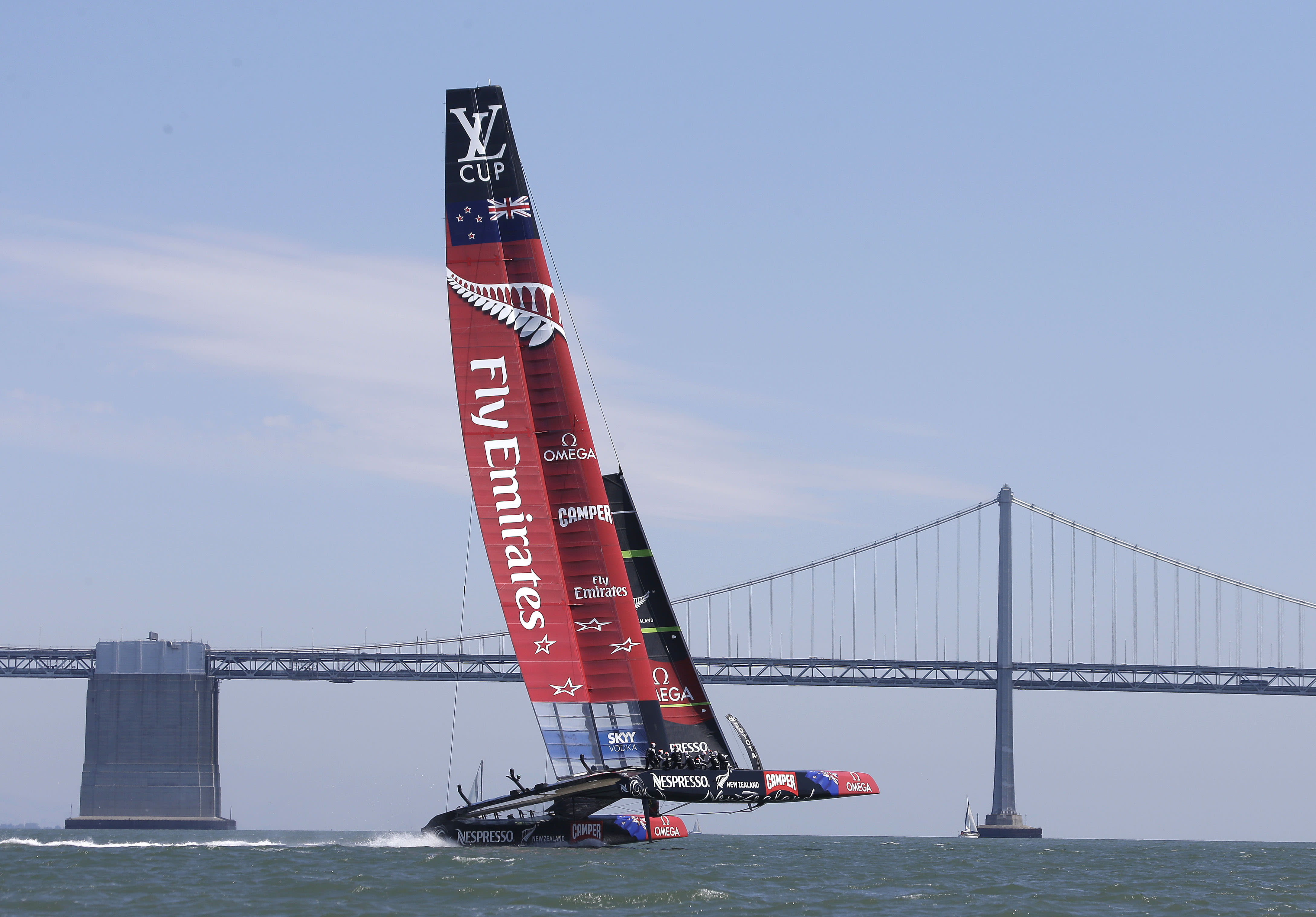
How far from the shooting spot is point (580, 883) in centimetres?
1202

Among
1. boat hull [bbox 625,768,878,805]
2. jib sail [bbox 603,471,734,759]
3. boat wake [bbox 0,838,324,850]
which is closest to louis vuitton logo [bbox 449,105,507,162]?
jib sail [bbox 603,471,734,759]

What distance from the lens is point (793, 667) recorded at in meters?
53.5

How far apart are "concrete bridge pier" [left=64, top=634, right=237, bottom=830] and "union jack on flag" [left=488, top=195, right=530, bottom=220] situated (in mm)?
38963

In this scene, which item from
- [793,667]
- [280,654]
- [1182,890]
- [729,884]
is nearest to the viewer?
[729,884]

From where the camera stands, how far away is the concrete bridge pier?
167ft

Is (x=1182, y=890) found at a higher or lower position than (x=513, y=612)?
lower

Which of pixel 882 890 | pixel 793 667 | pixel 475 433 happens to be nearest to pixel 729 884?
pixel 882 890

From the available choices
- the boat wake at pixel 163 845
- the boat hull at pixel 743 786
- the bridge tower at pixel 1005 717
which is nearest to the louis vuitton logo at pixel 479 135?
the boat hull at pixel 743 786

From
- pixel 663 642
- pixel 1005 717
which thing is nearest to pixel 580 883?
pixel 663 642

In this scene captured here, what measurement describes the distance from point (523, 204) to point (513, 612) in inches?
137

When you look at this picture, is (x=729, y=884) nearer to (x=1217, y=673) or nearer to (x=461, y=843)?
(x=461, y=843)

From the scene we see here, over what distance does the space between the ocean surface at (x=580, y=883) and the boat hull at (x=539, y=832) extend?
0.10m

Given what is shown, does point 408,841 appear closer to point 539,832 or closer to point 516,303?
point 539,832

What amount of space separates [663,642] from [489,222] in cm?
413
